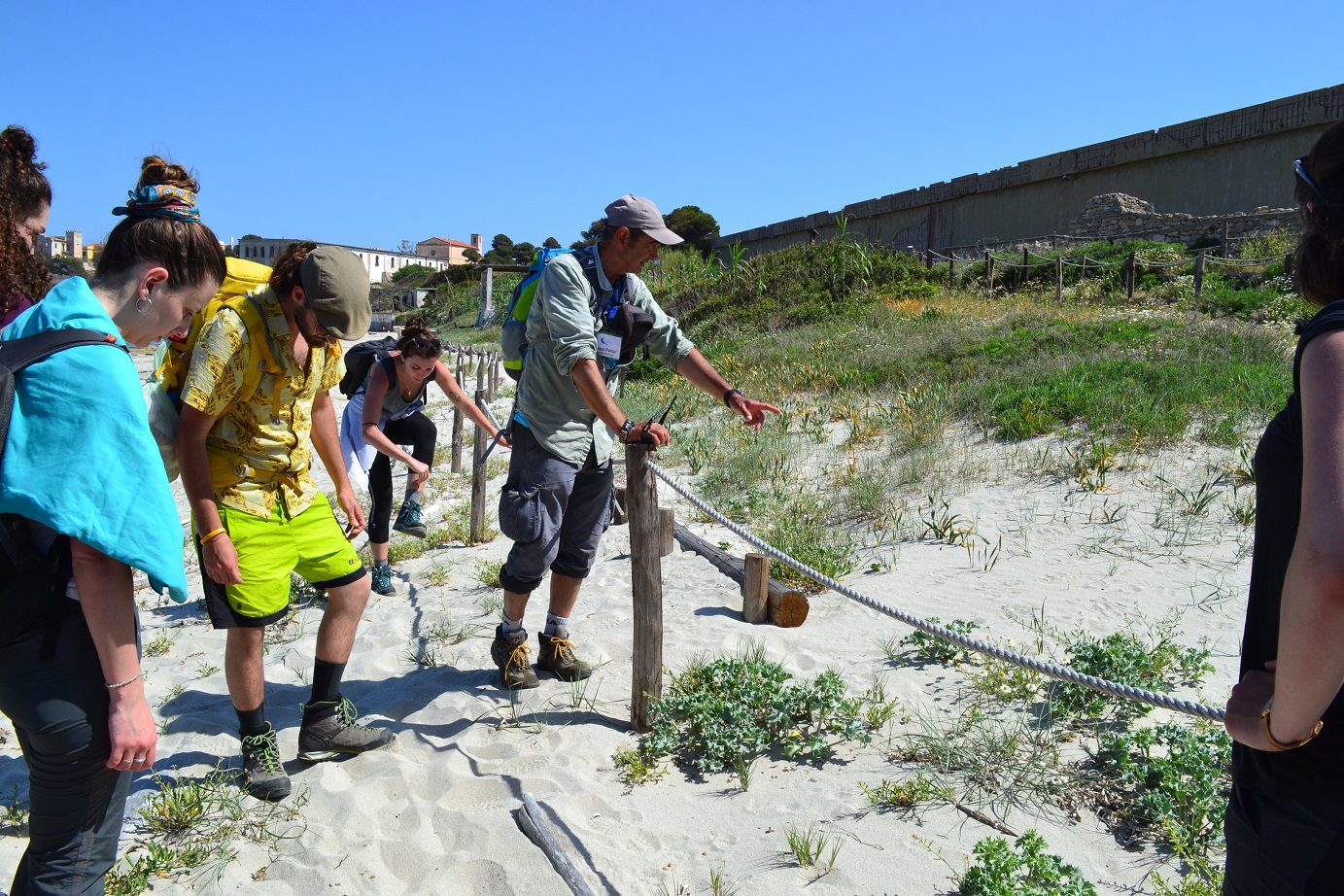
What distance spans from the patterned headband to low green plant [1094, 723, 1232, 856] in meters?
2.88

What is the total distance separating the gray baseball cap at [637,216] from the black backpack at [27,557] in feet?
6.79

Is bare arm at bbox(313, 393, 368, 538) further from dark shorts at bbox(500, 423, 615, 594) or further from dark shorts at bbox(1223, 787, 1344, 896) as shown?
dark shorts at bbox(1223, 787, 1344, 896)

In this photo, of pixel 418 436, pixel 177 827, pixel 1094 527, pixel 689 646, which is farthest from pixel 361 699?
pixel 1094 527

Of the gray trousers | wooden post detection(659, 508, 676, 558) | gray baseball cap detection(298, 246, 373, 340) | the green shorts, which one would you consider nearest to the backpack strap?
the gray trousers

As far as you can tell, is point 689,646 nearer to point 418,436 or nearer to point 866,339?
point 418,436

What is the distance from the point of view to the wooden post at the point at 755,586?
4.59 meters

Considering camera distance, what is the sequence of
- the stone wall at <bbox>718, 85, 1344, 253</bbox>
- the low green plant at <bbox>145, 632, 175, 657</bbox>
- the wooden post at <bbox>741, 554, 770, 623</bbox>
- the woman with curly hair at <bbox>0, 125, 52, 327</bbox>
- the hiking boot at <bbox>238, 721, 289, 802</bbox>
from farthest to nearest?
the stone wall at <bbox>718, 85, 1344, 253</bbox> → the low green plant at <bbox>145, 632, 175, 657</bbox> → the wooden post at <bbox>741, 554, 770, 623</bbox> → the hiking boot at <bbox>238, 721, 289, 802</bbox> → the woman with curly hair at <bbox>0, 125, 52, 327</bbox>

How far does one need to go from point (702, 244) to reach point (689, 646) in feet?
120

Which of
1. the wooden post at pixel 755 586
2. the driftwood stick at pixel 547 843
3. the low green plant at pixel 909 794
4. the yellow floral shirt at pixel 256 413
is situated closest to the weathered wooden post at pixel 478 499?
the wooden post at pixel 755 586

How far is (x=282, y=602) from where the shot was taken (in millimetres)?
2953

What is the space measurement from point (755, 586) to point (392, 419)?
2369mm

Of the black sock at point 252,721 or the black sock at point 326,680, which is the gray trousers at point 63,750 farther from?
the black sock at point 326,680

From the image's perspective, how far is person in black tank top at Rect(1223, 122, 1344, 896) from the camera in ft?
3.80

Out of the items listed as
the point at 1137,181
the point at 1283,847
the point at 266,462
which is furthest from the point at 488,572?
the point at 1137,181
